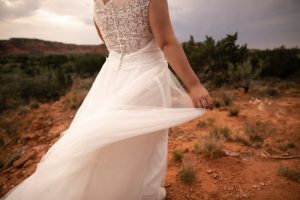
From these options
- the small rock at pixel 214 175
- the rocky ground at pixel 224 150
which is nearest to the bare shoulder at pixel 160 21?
the rocky ground at pixel 224 150

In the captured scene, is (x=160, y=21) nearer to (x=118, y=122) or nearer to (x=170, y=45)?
(x=170, y=45)

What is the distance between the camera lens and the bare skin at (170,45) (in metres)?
1.35

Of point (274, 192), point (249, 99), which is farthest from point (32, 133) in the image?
point (249, 99)

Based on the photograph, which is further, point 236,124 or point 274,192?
point 236,124

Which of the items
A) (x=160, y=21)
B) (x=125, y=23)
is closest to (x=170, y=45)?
(x=160, y=21)

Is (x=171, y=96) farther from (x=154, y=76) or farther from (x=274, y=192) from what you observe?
(x=274, y=192)

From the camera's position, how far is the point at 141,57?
157 cm

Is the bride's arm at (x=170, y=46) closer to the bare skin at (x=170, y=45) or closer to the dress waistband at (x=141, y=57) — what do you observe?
the bare skin at (x=170, y=45)

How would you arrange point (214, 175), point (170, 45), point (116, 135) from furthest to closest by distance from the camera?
point (214, 175)
point (170, 45)
point (116, 135)

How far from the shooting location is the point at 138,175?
5.46ft

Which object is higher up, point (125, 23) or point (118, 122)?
point (125, 23)

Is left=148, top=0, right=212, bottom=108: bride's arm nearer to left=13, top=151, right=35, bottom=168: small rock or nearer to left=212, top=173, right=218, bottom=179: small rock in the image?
left=212, top=173, right=218, bottom=179: small rock

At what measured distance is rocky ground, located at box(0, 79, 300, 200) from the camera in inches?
120

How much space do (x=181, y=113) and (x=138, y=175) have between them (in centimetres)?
55
